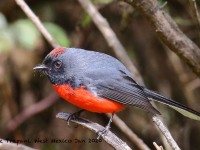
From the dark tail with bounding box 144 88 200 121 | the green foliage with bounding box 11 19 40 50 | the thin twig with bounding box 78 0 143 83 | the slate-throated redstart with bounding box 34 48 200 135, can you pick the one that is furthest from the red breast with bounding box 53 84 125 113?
the thin twig with bounding box 78 0 143 83

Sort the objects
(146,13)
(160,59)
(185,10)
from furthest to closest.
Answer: (160,59), (185,10), (146,13)

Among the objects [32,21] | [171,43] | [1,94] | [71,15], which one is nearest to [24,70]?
[1,94]

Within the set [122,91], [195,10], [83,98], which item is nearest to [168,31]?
[195,10]

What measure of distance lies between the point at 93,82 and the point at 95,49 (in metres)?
2.03

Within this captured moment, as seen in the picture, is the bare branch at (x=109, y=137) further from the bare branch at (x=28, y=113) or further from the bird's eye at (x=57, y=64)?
the bare branch at (x=28, y=113)

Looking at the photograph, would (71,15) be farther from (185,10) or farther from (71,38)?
(185,10)

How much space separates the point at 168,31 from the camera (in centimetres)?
330

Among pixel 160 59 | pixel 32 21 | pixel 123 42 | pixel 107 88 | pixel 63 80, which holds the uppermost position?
pixel 32 21

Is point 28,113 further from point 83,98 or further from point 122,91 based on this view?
point 83,98

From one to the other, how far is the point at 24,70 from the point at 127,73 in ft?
6.64

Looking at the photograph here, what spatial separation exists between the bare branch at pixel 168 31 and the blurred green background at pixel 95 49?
1.69 metres

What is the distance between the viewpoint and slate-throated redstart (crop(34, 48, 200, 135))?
3359mm

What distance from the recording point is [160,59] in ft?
17.7

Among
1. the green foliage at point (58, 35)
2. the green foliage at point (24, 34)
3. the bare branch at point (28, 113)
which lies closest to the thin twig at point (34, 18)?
the green foliage at point (24, 34)
